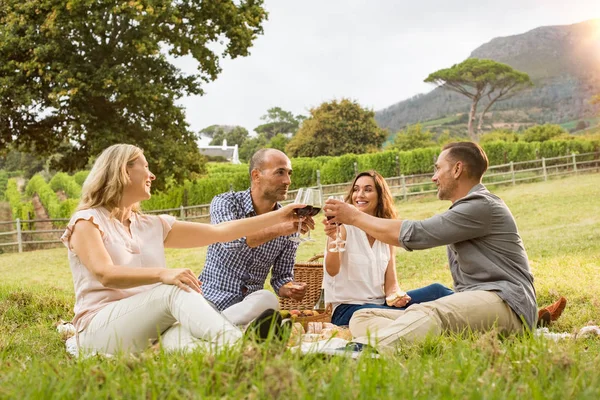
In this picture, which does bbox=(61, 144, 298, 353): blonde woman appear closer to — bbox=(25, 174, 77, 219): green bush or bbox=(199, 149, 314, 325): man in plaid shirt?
bbox=(199, 149, 314, 325): man in plaid shirt

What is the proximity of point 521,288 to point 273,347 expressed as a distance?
1.72 m

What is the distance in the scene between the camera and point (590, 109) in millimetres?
55562

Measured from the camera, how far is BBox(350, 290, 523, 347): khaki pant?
3035 mm

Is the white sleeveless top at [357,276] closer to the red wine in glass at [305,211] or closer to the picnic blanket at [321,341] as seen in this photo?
the picnic blanket at [321,341]

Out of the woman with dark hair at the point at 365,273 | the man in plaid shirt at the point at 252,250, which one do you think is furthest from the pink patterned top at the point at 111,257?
the woman with dark hair at the point at 365,273

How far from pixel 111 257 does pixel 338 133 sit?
2795 centimetres

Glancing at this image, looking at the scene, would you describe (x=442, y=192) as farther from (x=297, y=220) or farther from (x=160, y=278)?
(x=160, y=278)

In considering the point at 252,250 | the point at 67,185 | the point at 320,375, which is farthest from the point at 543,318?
the point at 67,185

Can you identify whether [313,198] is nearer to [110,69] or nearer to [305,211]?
[305,211]

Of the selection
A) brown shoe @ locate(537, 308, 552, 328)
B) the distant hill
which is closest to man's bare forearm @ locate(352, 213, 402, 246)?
brown shoe @ locate(537, 308, 552, 328)

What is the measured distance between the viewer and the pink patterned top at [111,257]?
296 centimetres

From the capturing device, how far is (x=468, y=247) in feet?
11.2

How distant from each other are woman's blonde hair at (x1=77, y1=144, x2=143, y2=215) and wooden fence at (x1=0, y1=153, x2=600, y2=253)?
13675 millimetres

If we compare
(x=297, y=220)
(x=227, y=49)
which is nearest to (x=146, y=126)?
(x=227, y=49)
